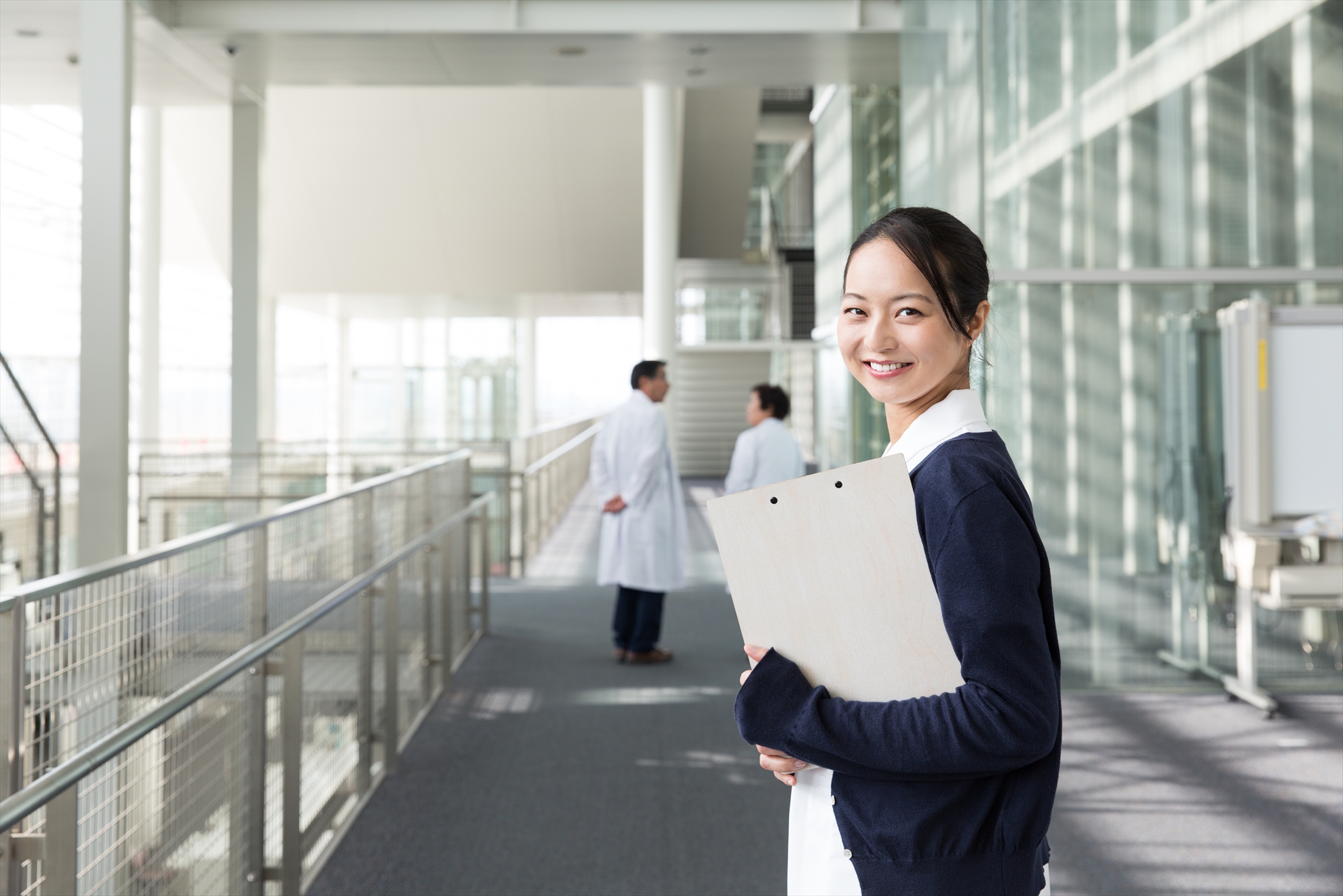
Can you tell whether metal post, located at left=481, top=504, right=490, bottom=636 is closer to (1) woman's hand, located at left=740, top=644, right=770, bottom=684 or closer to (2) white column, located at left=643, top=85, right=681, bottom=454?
(2) white column, located at left=643, top=85, right=681, bottom=454

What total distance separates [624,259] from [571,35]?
30.9 feet

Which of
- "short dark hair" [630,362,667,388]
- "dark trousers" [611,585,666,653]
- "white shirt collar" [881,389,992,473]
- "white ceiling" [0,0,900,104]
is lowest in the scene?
"dark trousers" [611,585,666,653]

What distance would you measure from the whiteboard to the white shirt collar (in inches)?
167

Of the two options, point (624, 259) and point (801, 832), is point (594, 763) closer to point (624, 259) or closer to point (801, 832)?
point (801, 832)

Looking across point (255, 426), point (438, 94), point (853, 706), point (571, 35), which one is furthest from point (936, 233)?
point (438, 94)

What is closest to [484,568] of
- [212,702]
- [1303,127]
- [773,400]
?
[773,400]

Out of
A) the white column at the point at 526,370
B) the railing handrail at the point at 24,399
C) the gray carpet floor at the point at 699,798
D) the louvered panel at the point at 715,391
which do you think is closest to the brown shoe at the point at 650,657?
the gray carpet floor at the point at 699,798

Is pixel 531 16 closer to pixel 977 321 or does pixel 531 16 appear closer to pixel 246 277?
pixel 246 277

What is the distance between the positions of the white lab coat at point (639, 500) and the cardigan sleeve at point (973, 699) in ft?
15.7

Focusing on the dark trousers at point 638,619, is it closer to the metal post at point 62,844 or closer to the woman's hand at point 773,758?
the metal post at point 62,844

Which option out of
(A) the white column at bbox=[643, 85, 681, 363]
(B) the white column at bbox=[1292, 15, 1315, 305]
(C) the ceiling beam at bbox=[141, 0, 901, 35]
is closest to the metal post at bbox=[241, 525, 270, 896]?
(C) the ceiling beam at bbox=[141, 0, 901, 35]

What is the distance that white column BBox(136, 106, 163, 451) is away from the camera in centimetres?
1275

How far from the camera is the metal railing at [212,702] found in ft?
5.95

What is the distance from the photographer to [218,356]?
19.5 m
